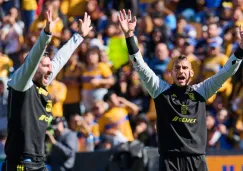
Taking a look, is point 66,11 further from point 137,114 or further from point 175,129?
point 175,129

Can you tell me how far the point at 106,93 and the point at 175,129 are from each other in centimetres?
541

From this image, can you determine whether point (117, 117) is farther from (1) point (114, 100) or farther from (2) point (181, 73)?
(2) point (181, 73)

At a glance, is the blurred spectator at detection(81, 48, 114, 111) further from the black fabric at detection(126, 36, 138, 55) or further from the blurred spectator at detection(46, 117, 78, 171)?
the black fabric at detection(126, 36, 138, 55)

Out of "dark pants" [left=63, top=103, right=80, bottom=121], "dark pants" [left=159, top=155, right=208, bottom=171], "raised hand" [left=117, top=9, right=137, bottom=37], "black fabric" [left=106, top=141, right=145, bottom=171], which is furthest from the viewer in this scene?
"dark pants" [left=63, top=103, right=80, bottom=121]

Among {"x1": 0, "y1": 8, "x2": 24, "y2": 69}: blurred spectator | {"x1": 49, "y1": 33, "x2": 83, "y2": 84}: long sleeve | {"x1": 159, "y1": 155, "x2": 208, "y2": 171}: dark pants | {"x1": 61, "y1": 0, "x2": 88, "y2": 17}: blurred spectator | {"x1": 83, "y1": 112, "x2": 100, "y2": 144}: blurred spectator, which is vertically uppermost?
{"x1": 61, "y1": 0, "x2": 88, "y2": 17}: blurred spectator

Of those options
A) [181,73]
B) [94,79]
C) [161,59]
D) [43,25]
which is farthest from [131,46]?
[43,25]

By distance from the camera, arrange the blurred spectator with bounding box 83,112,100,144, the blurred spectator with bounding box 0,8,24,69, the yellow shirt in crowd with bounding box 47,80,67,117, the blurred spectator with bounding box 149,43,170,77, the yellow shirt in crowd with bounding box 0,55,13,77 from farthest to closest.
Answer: the blurred spectator with bounding box 0,8,24,69 < the yellow shirt in crowd with bounding box 0,55,13,77 < the yellow shirt in crowd with bounding box 47,80,67,117 < the blurred spectator with bounding box 149,43,170,77 < the blurred spectator with bounding box 83,112,100,144

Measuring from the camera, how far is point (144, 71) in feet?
30.2

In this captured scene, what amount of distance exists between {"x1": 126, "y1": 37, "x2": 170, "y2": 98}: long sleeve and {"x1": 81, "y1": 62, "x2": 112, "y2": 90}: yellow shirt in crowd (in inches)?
234

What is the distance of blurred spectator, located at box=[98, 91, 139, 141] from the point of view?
13.9m

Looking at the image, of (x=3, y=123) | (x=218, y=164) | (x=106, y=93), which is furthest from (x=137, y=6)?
(x=218, y=164)

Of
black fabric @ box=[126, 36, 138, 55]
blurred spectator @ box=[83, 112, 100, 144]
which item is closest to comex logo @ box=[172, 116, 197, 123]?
black fabric @ box=[126, 36, 138, 55]

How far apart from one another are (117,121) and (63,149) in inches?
52.5

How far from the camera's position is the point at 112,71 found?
51.8 feet
